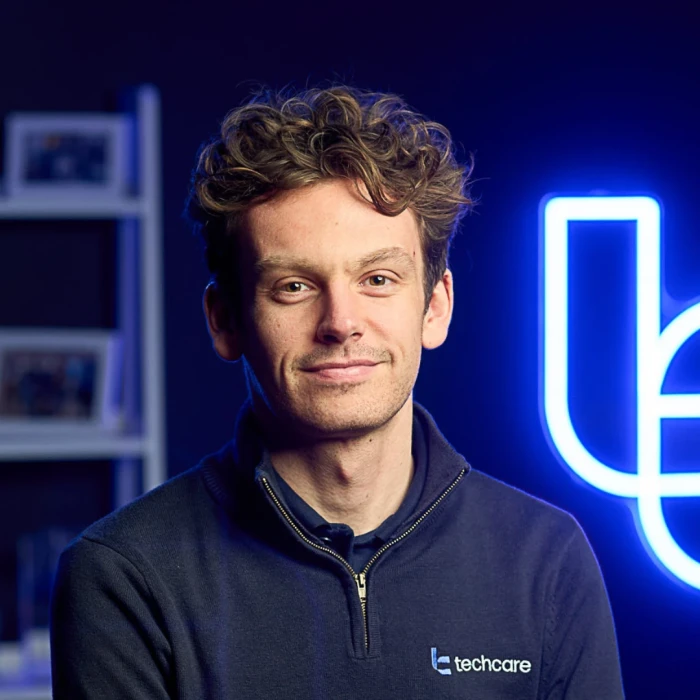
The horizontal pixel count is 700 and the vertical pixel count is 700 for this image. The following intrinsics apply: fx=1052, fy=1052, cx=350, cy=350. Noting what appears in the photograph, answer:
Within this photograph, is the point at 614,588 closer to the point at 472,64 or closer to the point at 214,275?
the point at 472,64

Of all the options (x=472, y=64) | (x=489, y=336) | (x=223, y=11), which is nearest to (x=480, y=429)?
(x=489, y=336)

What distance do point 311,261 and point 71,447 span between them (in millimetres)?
1707

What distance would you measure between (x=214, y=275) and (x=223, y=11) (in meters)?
2.08

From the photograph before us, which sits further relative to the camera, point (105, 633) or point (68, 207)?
point (68, 207)

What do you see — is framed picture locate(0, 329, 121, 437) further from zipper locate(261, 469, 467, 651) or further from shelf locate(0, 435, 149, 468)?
zipper locate(261, 469, 467, 651)

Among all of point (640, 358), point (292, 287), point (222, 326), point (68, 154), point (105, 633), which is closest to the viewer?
point (105, 633)

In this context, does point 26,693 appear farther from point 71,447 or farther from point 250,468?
point 250,468

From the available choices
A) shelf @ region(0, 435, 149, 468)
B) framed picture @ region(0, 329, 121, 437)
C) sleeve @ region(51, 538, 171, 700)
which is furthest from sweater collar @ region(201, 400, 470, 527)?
framed picture @ region(0, 329, 121, 437)

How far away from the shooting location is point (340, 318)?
1639mm

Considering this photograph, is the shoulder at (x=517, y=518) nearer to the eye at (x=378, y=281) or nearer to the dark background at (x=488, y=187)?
the eye at (x=378, y=281)

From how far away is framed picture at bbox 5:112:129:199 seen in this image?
329 centimetres

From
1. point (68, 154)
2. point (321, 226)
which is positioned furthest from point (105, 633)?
point (68, 154)

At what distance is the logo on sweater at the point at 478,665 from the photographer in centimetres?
171

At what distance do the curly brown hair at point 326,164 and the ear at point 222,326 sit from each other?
1.0 inches
